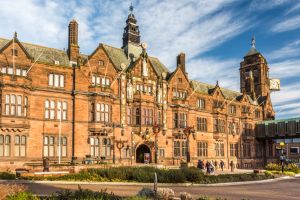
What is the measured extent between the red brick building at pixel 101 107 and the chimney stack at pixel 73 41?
136mm

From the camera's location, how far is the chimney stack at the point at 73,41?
47469 millimetres

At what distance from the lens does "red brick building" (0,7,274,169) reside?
131ft

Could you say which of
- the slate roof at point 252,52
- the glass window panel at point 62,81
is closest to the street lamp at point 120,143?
the glass window panel at point 62,81

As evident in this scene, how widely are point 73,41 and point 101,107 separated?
10.1 m

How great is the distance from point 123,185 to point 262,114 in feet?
197

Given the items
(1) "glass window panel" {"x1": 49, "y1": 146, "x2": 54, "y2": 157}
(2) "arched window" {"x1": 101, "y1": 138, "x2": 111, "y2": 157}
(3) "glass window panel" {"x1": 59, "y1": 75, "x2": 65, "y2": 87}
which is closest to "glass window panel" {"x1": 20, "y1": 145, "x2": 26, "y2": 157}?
(1) "glass window panel" {"x1": 49, "y1": 146, "x2": 54, "y2": 157}

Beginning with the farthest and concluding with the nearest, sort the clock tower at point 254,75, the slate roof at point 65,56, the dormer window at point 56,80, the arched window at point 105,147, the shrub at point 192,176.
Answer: the clock tower at point 254,75 → the arched window at point 105,147 → the slate roof at point 65,56 → the dormer window at point 56,80 → the shrub at point 192,176

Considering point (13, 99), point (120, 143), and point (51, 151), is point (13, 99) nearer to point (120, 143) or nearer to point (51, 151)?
point (51, 151)

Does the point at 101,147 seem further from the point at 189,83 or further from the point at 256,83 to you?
the point at 256,83

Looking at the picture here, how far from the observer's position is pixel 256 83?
86.2 metres

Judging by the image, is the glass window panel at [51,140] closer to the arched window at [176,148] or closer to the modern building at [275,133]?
the arched window at [176,148]

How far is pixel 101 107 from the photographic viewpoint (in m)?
46.6

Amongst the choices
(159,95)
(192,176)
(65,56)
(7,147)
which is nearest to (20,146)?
(7,147)

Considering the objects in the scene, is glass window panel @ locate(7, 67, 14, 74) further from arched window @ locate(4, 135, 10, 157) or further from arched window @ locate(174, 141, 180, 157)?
arched window @ locate(174, 141, 180, 157)
